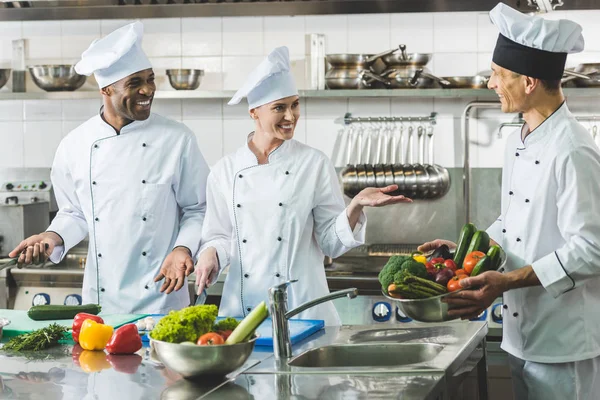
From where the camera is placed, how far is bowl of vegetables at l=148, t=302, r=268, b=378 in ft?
7.11

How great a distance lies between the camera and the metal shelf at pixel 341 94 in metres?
4.85

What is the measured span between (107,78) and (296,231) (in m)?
1.03

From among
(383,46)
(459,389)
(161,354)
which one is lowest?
(459,389)

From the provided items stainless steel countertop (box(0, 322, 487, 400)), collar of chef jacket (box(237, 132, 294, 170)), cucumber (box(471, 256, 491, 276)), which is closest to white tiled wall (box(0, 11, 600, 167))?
collar of chef jacket (box(237, 132, 294, 170))

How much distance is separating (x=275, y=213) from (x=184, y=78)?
6.27 feet

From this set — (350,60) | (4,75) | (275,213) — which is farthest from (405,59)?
(4,75)

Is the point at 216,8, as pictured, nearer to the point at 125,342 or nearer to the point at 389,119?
the point at 389,119

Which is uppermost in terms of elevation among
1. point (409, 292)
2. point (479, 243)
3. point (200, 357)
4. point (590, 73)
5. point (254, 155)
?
point (590, 73)

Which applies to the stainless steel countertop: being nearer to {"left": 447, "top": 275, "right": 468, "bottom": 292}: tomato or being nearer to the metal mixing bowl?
{"left": 447, "top": 275, "right": 468, "bottom": 292}: tomato

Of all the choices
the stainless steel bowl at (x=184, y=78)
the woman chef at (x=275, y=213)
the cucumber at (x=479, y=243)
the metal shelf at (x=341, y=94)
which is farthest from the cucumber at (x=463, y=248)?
the stainless steel bowl at (x=184, y=78)

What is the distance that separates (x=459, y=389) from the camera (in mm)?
2562

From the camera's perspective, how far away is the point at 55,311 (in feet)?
9.82

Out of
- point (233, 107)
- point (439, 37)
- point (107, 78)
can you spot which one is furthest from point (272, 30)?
point (107, 78)

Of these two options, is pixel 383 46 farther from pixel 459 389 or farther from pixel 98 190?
pixel 459 389
